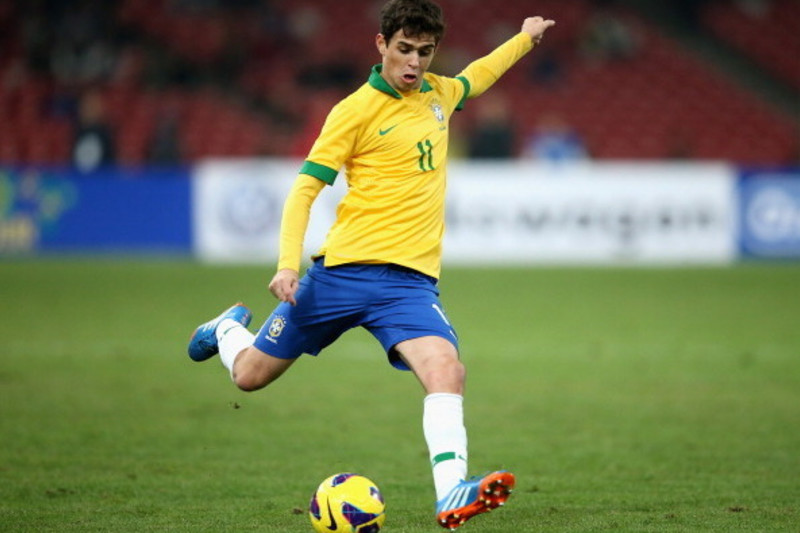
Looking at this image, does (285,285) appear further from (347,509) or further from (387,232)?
(347,509)

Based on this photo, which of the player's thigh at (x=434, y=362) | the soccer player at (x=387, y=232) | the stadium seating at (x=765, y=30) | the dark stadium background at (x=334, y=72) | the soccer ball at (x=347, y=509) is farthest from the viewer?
the stadium seating at (x=765, y=30)

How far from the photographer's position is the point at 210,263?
2006 centimetres

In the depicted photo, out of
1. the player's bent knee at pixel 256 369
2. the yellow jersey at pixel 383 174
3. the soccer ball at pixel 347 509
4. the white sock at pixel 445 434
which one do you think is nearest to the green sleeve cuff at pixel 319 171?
the yellow jersey at pixel 383 174

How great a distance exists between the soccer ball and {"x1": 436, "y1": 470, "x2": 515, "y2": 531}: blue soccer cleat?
0.34 meters

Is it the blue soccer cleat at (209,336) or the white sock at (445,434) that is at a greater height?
the blue soccer cleat at (209,336)

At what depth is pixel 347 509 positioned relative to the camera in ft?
17.5

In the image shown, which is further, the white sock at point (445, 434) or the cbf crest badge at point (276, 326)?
the cbf crest badge at point (276, 326)

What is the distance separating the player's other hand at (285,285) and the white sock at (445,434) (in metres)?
0.72

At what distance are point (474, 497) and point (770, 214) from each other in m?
15.7

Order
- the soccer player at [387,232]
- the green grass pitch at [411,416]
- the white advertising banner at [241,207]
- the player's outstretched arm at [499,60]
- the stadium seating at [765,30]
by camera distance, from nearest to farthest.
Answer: the soccer player at [387,232] < the green grass pitch at [411,416] < the player's outstretched arm at [499,60] < the white advertising banner at [241,207] < the stadium seating at [765,30]

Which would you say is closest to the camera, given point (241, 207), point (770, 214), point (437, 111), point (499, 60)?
point (437, 111)

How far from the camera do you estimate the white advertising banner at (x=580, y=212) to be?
19.5 meters

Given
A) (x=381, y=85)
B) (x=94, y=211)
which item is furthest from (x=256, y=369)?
(x=94, y=211)

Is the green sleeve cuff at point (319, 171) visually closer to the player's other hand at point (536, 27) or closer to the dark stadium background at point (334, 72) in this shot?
the player's other hand at point (536, 27)
